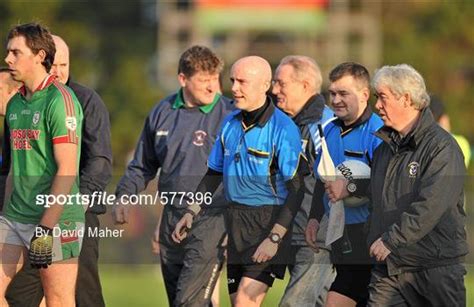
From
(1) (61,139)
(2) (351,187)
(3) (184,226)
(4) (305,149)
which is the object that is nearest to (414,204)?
(2) (351,187)

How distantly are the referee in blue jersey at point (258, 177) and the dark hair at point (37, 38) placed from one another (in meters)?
1.24

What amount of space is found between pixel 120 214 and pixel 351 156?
5.15 feet

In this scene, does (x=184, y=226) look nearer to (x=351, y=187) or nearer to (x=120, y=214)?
(x=120, y=214)

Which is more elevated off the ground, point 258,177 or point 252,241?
point 258,177

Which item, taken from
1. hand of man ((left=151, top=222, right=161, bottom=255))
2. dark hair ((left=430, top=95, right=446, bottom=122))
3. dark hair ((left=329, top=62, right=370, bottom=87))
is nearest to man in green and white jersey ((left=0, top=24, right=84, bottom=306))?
hand of man ((left=151, top=222, right=161, bottom=255))

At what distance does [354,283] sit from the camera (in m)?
9.06

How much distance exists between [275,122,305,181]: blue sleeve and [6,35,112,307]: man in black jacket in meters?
1.16

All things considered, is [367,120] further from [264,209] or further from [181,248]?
[181,248]

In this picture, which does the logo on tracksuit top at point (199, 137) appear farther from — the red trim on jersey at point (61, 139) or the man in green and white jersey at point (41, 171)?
the red trim on jersey at point (61, 139)

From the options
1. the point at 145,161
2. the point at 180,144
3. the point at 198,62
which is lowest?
the point at 145,161

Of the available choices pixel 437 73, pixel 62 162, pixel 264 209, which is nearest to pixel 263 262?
pixel 264 209

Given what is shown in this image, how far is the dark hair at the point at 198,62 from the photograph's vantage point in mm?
10242

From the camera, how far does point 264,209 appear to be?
30.6 feet

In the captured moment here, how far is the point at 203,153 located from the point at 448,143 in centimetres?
244
